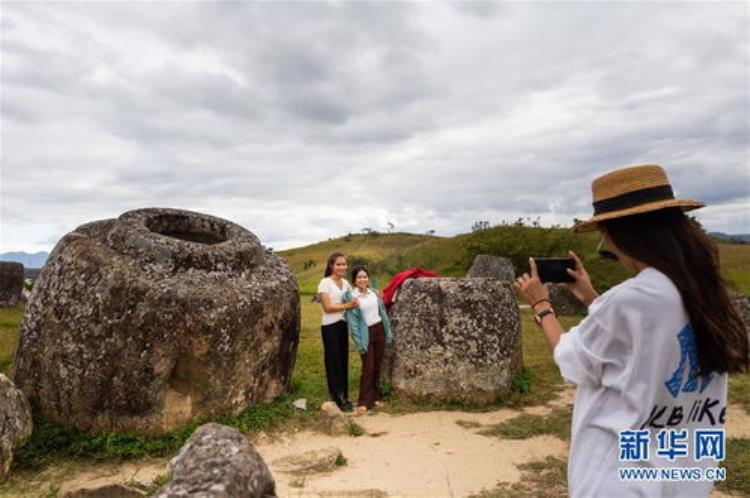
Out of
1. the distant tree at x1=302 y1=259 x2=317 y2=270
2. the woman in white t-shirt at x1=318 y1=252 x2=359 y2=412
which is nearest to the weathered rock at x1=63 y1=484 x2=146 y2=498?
the woman in white t-shirt at x1=318 y1=252 x2=359 y2=412

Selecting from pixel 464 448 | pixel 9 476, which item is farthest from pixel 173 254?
pixel 464 448

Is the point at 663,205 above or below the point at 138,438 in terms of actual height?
above

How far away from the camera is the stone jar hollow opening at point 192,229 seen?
9156mm

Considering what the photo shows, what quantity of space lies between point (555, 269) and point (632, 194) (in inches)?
29.7

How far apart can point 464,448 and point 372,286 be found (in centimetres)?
329

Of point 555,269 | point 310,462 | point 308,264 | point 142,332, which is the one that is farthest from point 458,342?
point 308,264

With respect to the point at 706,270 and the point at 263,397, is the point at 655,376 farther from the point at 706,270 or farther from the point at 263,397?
the point at 263,397

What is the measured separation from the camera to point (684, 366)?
98.0 inches

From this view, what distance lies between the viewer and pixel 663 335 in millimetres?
2412

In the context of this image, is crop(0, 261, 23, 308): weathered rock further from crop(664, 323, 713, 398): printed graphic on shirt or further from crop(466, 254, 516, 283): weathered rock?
crop(664, 323, 713, 398): printed graphic on shirt

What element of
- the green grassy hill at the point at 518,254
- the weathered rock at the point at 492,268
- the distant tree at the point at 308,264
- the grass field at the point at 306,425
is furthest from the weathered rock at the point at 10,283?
the distant tree at the point at 308,264

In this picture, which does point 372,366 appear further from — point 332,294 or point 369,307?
point 332,294

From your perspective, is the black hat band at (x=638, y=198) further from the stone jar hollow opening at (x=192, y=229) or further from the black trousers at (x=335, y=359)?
the stone jar hollow opening at (x=192, y=229)

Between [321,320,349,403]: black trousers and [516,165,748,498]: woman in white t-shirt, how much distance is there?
6.64 metres
